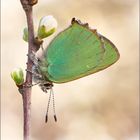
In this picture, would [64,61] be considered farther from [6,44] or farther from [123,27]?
[123,27]

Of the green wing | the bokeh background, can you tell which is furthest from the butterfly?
the bokeh background

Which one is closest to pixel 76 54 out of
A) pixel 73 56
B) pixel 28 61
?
pixel 73 56

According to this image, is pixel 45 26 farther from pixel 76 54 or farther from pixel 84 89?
pixel 84 89

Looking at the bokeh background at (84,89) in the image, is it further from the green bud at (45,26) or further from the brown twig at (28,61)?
the brown twig at (28,61)

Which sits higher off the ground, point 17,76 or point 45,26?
point 45,26

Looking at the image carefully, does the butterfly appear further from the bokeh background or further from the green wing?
the bokeh background

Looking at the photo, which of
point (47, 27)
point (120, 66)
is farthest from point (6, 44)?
point (47, 27)

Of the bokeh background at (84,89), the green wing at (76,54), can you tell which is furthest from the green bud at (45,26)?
the bokeh background at (84,89)
